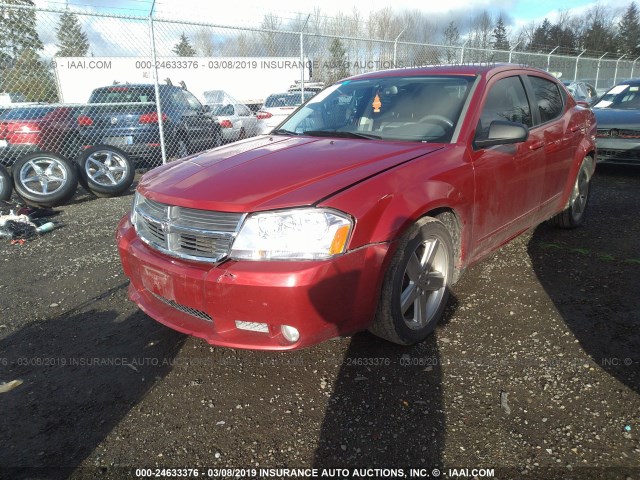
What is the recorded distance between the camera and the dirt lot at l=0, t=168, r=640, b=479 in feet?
6.84

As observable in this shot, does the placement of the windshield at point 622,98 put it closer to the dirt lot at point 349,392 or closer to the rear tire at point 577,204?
the rear tire at point 577,204

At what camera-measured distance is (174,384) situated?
8.65 ft

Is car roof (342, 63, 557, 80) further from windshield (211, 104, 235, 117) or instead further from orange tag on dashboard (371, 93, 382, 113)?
windshield (211, 104, 235, 117)

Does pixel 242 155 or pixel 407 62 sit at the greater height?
pixel 407 62

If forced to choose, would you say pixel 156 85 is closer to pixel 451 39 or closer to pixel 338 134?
pixel 338 134

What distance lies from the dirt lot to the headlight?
81cm

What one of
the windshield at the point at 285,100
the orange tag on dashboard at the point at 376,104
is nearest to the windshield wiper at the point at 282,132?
the orange tag on dashboard at the point at 376,104

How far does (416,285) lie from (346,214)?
0.81 meters

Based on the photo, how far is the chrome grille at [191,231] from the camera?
2.34 meters

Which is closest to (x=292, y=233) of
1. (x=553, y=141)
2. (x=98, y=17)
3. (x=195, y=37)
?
(x=553, y=141)

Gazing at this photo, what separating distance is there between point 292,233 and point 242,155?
100cm

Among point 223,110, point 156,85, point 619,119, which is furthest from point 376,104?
point 223,110

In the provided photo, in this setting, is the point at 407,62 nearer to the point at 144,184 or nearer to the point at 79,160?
the point at 79,160

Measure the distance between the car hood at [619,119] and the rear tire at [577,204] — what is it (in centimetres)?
326
